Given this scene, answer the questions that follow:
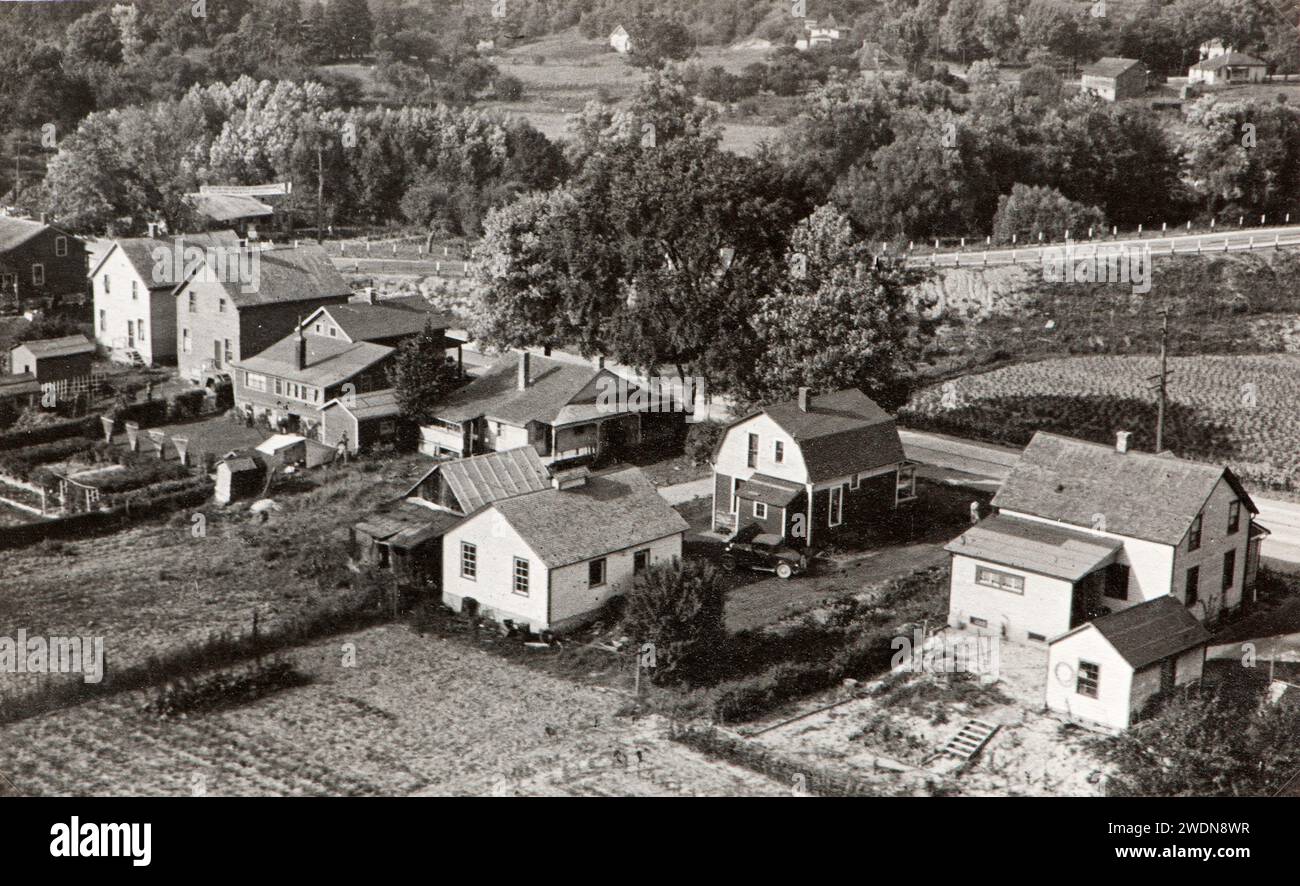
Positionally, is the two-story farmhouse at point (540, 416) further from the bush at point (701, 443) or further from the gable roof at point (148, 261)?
the gable roof at point (148, 261)

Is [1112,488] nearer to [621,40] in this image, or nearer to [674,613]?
[674,613]

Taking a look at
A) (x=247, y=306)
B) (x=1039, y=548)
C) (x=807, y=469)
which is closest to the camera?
(x=1039, y=548)

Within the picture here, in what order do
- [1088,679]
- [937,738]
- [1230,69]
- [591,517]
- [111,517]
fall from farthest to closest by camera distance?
1. [1230,69]
2. [111,517]
3. [591,517]
4. [1088,679]
5. [937,738]

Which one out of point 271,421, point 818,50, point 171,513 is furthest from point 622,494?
point 818,50

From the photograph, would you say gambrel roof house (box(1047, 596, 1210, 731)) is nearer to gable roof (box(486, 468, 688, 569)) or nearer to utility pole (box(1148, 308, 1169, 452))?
gable roof (box(486, 468, 688, 569))

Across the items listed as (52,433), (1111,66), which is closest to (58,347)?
(52,433)

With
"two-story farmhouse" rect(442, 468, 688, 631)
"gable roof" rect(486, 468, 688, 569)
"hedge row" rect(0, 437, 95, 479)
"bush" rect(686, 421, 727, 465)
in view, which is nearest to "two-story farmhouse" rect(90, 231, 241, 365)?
"hedge row" rect(0, 437, 95, 479)

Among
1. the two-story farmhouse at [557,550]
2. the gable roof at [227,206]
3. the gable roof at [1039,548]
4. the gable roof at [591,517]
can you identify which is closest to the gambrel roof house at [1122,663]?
the gable roof at [1039,548]
